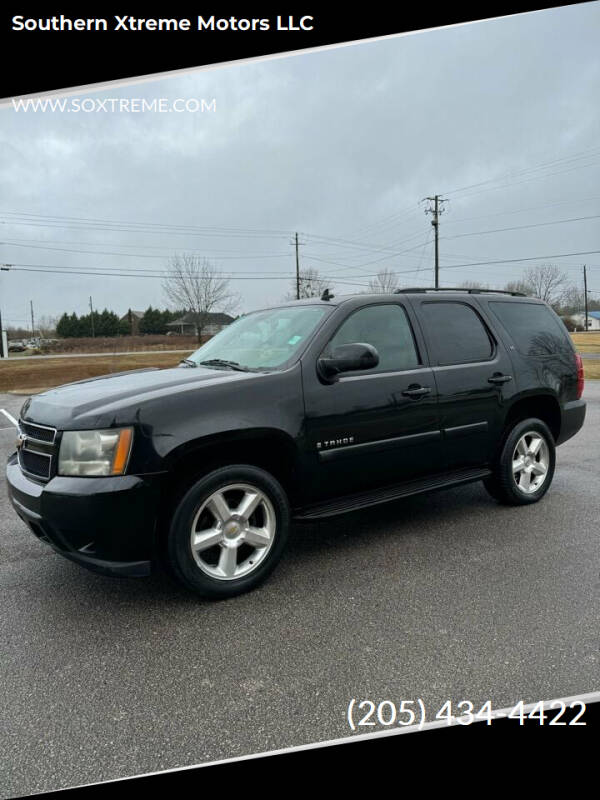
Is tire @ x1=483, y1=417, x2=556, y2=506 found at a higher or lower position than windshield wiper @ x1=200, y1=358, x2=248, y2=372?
lower

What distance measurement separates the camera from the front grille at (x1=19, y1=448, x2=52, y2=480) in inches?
117

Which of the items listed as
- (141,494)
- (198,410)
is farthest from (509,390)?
(141,494)

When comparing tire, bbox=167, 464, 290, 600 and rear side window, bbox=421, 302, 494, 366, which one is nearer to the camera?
tire, bbox=167, 464, 290, 600

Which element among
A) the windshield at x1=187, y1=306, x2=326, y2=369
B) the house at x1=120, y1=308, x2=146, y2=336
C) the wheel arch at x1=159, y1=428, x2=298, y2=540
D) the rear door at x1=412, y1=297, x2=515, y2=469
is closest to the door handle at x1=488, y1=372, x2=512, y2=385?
the rear door at x1=412, y1=297, x2=515, y2=469

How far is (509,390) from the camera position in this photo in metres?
4.46

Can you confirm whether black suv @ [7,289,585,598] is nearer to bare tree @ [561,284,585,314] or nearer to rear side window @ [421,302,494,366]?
rear side window @ [421,302,494,366]

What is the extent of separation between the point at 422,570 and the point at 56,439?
2.38 meters

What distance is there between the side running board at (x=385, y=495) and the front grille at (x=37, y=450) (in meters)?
1.51

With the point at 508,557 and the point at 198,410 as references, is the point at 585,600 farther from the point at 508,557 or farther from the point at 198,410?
the point at 198,410

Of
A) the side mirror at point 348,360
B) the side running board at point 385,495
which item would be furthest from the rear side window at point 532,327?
the side mirror at point 348,360

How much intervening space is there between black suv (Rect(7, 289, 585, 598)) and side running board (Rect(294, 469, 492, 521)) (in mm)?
13

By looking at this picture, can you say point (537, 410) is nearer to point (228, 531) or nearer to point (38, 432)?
point (228, 531)

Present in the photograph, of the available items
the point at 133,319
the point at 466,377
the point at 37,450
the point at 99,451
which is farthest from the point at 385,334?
the point at 133,319

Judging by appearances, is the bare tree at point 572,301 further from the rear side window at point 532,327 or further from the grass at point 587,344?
the rear side window at point 532,327
